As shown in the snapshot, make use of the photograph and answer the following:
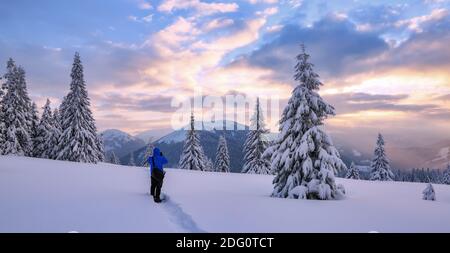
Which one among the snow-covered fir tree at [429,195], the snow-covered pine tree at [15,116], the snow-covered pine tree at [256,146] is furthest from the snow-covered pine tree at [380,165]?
the snow-covered pine tree at [15,116]

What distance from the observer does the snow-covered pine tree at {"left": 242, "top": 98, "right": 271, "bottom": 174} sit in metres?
50.7

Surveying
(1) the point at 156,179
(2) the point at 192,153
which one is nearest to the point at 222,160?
(2) the point at 192,153

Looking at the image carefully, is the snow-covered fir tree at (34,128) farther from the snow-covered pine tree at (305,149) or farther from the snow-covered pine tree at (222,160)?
the snow-covered pine tree at (305,149)

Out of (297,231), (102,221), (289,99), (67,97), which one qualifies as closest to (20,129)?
(67,97)

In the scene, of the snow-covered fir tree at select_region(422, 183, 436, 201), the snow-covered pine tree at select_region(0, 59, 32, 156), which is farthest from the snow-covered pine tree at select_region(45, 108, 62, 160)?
→ the snow-covered fir tree at select_region(422, 183, 436, 201)

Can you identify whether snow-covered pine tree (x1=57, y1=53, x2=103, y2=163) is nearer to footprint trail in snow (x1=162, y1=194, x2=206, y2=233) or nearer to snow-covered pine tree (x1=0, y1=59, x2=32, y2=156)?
snow-covered pine tree (x1=0, y1=59, x2=32, y2=156)

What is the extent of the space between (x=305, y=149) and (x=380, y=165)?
4726 cm

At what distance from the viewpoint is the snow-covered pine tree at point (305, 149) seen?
1678 centimetres

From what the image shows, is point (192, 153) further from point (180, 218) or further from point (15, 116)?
point (180, 218)

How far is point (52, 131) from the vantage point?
51.5 meters

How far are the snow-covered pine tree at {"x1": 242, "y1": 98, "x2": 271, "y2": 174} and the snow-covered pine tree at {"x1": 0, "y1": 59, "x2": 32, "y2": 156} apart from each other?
1251 inches

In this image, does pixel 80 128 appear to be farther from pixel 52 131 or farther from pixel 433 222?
pixel 433 222

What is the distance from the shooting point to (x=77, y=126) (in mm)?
46469

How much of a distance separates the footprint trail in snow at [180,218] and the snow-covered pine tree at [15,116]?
145 ft
